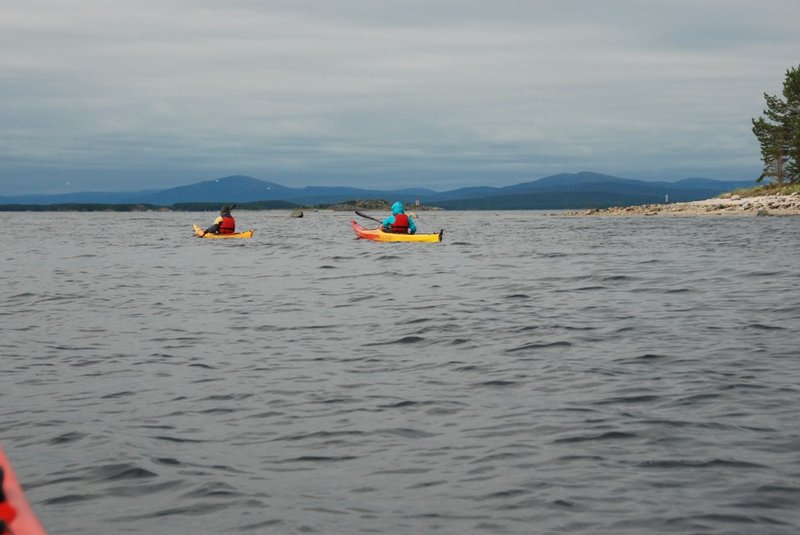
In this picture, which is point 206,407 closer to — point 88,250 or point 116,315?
point 116,315

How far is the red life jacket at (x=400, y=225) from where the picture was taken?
39.4 metres

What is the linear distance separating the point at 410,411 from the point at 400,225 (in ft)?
101

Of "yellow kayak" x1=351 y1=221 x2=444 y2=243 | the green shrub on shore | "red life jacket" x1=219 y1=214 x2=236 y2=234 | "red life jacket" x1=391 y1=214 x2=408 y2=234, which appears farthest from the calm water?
the green shrub on shore

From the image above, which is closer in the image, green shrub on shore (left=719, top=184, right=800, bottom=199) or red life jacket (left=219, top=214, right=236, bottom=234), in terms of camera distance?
red life jacket (left=219, top=214, right=236, bottom=234)

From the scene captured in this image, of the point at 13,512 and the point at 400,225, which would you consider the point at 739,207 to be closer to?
the point at 400,225

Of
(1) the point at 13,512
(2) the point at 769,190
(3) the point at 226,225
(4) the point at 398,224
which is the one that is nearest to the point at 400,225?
(4) the point at 398,224

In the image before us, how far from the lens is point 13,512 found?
7.70 ft

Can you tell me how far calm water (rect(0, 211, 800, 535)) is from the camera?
6109mm

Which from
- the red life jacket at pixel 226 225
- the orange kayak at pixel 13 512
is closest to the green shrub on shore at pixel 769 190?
the red life jacket at pixel 226 225

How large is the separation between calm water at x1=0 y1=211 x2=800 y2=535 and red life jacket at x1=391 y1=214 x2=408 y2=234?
65.9 ft

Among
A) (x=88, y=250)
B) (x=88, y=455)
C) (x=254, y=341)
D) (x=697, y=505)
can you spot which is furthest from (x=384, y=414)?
(x=88, y=250)

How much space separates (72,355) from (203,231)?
3588cm

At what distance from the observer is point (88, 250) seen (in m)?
39.2

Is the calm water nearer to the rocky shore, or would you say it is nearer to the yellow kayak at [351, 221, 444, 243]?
the yellow kayak at [351, 221, 444, 243]
